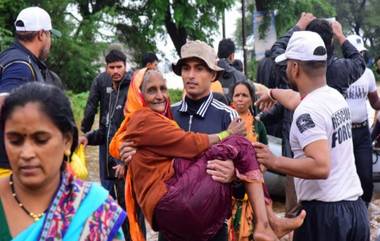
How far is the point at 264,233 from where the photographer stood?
3139 mm

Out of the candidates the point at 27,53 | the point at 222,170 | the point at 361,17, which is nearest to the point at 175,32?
the point at 27,53

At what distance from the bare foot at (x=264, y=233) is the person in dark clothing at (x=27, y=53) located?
1.69 meters

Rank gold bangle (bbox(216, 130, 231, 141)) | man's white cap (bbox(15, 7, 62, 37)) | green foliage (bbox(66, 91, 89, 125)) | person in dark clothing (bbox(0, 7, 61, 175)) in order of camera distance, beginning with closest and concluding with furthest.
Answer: gold bangle (bbox(216, 130, 231, 141)), person in dark clothing (bbox(0, 7, 61, 175)), man's white cap (bbox(15, 7, 62, 37)), green foliage (bbox(66, 91, 89, 125))

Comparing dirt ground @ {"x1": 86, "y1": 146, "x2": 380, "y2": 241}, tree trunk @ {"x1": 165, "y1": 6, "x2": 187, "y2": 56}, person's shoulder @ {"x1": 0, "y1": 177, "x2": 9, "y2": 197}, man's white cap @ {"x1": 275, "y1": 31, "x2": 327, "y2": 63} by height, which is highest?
tree trunk @ {"x1": 165, "y1": 6, "x2": 187, "y2": 56}

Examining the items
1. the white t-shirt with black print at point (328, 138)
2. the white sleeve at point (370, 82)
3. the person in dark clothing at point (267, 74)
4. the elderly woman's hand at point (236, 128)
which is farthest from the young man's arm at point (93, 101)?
the white t-shirt with black print at point (328, 138)

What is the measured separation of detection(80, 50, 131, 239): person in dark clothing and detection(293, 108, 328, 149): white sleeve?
9.22 feet

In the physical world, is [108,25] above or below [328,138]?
above

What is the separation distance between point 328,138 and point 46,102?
69.4 inches

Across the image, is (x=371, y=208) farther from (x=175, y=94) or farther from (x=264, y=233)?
(x=175, y=94)

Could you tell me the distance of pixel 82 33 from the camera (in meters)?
22.9

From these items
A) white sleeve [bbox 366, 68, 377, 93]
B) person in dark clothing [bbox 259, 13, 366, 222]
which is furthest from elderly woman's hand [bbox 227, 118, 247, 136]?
white sleeve [bbox 366, 68, 377, 93]

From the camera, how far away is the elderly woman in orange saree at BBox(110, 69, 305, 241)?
10.4 feet

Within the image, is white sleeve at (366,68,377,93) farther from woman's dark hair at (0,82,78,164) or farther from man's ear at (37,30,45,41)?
woman's dark hair at (0,82,78,164)

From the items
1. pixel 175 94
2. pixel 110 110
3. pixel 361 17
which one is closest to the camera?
pixel 110 110
